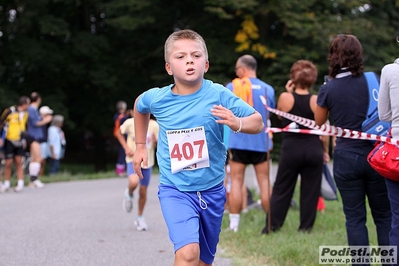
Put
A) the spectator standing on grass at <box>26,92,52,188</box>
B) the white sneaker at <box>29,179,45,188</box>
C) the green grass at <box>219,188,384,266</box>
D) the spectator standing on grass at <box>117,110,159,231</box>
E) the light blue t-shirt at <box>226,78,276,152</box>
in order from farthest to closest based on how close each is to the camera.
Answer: the white sneaker at <box>29,179,45,188</box> < the spectator standing on grass at <box>26,92,52,188</box> < the spectator standing on grass at <box>117,110,159,231</box> < the light blue t-shirt at <box>226,78,276,152</box> < the green grass at <box>219,188,384,266</box>

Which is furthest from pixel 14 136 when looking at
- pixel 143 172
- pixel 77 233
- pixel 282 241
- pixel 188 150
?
pixel 188 150

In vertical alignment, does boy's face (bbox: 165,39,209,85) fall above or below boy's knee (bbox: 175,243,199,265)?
above

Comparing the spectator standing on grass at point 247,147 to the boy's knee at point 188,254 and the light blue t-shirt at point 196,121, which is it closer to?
the light blue t-shirt at point 196,121

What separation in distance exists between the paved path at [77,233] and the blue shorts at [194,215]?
6.34 feet

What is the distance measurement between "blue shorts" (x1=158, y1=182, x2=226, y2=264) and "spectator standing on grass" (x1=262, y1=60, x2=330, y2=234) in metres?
3.43

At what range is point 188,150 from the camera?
15.1 feet

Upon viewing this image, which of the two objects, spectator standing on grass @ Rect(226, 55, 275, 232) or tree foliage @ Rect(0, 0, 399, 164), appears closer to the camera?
spectator standing on grass @ Rect(226, 55, 275, 232)

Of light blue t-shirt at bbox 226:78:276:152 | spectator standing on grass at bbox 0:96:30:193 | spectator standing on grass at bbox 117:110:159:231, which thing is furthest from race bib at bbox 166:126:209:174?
spectator standing on grass at bbox 0:96:30:193

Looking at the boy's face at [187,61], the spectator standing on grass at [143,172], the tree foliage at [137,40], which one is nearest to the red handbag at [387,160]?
the boy's face at [187,61]

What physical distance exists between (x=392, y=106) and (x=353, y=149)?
93 cm

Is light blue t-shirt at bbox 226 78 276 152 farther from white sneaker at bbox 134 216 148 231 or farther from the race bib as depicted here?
the race bib

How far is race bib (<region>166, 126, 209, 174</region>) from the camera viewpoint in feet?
15.1

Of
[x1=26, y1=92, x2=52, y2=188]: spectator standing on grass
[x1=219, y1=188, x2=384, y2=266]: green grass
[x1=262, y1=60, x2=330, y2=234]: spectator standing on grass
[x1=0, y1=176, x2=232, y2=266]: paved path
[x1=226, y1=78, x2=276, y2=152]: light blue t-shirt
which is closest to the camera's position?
[x1=219, y1=188, x2=384, y2=266]: green grass

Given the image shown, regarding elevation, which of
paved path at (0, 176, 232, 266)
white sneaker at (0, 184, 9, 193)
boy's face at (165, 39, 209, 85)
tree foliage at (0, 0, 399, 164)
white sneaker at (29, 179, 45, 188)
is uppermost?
tree foliage at (0, 0, 399, 164)
